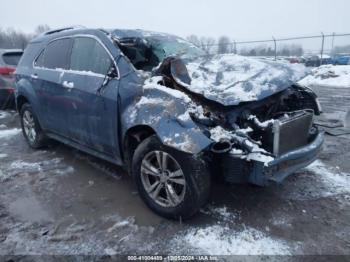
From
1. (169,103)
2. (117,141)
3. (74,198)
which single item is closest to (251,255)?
(169,103)

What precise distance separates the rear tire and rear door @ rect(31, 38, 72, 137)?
1.65 ft

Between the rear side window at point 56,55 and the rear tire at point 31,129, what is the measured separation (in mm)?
894

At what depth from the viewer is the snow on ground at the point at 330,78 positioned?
561 inches

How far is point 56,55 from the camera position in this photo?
457 centimetres

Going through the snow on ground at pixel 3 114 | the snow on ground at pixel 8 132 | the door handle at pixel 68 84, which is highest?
the door handle at pixel 68 84

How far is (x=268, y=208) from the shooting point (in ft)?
10.9

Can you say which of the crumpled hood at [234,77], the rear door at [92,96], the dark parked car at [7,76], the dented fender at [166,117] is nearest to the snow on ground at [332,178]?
the crumpled hood at [234,77]

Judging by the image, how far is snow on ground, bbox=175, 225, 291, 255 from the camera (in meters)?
2.64

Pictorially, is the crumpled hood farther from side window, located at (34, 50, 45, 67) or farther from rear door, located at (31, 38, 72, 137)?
side window, located at (34, 50, 45, 67)

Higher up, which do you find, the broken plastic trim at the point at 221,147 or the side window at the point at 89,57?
the side window at the point at 89,57

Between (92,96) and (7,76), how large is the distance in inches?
211

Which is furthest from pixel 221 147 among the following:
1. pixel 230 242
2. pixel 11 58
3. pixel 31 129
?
pixel 11 58

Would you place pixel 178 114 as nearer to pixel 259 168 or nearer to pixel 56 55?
pixel 259 168

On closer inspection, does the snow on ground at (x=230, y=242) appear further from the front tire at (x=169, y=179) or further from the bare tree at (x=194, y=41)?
the bare tree at (x=194, y=41)
